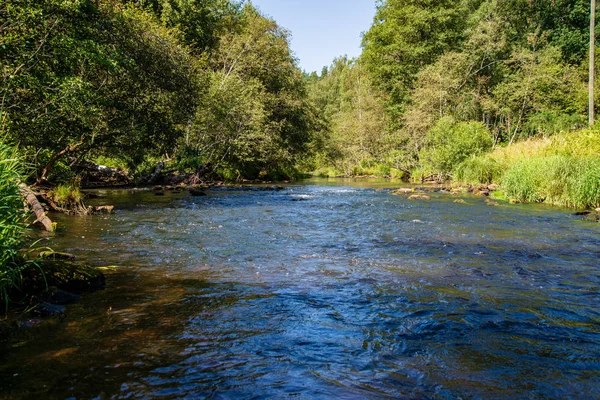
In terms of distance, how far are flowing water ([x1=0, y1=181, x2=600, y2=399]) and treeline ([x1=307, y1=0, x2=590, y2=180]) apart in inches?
885

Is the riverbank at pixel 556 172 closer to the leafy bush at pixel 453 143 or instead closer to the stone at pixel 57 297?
the leafy bush at pixel 453 143

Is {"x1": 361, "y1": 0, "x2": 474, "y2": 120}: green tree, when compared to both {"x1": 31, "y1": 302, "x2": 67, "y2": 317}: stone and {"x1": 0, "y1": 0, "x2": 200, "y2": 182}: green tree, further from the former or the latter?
{"x1": 31, "y1": 302, "x2": 67, "y2": 317}: stone

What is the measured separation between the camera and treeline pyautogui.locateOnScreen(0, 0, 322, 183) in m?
12.9

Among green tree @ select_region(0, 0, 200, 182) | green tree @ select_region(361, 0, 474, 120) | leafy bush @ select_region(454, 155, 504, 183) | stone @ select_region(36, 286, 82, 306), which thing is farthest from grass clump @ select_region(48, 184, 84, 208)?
green tree @ select_region(361, 0, 474, 120)

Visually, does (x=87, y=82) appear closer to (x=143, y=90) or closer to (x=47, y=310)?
(x=143, y=90)

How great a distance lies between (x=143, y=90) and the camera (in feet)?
67.6

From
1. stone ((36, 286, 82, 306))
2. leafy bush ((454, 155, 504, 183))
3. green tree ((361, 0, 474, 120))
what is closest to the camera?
stone ((36, 286, 82, 306))

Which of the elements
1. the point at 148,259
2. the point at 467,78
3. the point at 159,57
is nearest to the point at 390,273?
the point at 148,259

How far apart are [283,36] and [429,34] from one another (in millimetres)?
15801

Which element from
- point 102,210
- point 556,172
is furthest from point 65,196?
point 556,172

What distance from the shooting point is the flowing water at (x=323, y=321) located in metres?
4.03

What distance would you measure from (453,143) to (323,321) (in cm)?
2820

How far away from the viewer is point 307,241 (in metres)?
11.4

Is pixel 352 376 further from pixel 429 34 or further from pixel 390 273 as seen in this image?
pixel 429 34
